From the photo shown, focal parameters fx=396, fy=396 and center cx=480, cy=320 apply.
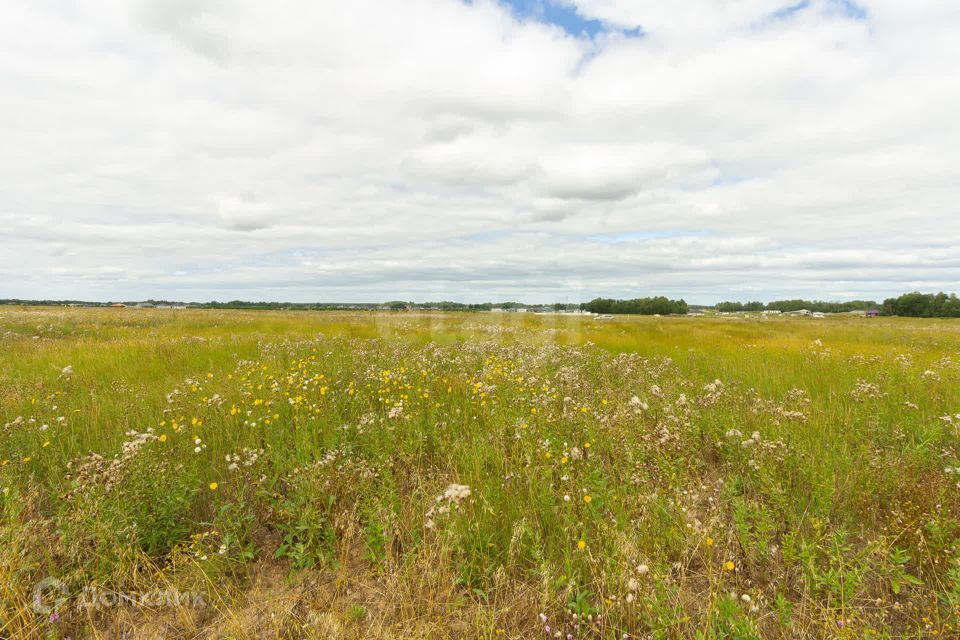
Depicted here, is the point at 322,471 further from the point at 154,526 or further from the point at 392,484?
the point at 154,526

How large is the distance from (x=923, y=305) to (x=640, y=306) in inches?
2102

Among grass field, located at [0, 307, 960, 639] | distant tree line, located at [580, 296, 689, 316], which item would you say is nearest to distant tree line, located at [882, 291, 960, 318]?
distant tree line, located at [580, 296, 689, 316]

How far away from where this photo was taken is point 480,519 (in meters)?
3.31

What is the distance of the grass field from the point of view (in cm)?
256

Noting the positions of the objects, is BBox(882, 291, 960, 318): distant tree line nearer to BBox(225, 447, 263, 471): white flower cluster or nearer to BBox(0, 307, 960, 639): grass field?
BBox(0, 307, 960, 639): grass field

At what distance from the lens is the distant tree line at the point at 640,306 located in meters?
103

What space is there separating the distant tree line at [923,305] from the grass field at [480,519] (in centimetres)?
10651

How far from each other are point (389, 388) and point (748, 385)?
7.19m

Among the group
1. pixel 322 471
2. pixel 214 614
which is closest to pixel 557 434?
pixel 322 471

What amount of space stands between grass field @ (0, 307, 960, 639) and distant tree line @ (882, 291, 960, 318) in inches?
4193

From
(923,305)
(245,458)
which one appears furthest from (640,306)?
(245,458)

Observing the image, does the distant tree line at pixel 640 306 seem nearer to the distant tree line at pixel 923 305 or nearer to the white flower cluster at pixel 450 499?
the distant tree line at pixel 923 305

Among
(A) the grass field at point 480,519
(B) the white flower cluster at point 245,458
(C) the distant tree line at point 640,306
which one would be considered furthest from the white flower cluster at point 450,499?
(C) the distant tree line at point 640,306
